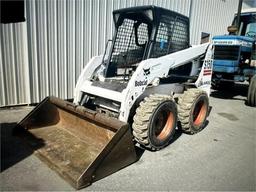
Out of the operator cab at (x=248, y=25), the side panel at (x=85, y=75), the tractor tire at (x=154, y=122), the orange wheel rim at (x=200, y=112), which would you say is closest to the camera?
the tractor tire at (x=154, y=122)

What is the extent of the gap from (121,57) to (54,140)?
205 cm

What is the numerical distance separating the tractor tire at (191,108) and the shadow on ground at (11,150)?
2.83 metres

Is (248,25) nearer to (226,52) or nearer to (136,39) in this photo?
(226,52)

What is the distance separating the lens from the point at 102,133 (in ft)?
12.1

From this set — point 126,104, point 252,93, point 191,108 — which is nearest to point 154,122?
point 126,104

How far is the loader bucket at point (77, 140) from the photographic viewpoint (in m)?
3.02

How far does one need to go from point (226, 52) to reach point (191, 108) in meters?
4.22

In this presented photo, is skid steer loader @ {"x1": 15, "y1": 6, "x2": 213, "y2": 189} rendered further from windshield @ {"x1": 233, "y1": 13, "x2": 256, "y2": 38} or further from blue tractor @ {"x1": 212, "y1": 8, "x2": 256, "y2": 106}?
windshield @ {"x1": 233, "y1": 13, "x2": 256, "y2": 38}

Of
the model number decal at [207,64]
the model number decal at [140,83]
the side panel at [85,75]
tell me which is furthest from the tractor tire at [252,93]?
the side panel at [85,75]

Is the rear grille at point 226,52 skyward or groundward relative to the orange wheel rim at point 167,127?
skyward

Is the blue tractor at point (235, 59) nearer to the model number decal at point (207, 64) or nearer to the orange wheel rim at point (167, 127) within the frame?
the model number decal at point (207, 64)

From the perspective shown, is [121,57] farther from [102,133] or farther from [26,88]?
[26,88]

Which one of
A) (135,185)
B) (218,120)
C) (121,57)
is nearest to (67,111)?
(121,57)

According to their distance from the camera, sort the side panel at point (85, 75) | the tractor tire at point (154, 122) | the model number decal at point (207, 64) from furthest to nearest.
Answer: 1. the model number decal at point (207, 64)
2. the side panel at point (85, 75)
3. the tractor tire at point (154, 122)
